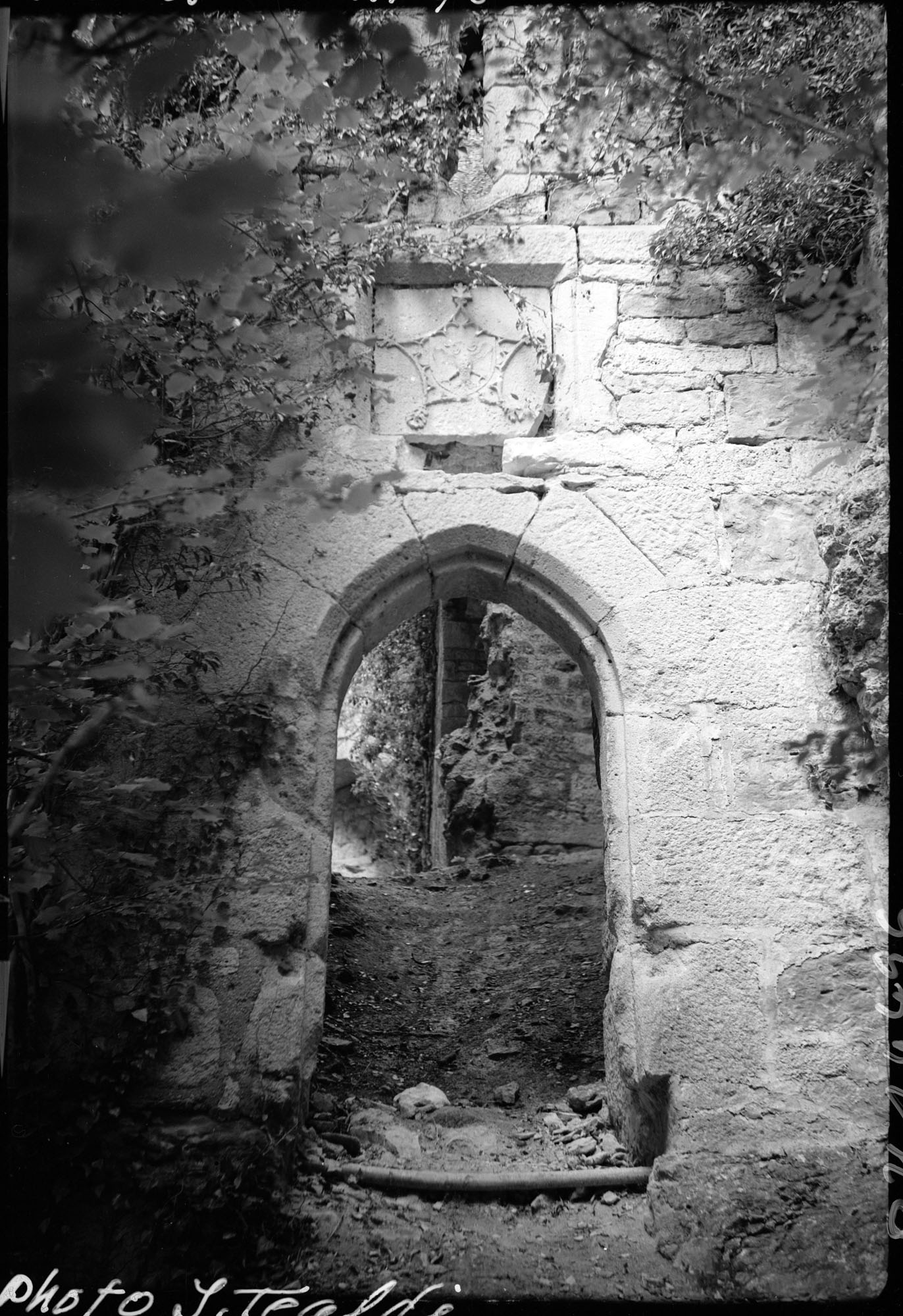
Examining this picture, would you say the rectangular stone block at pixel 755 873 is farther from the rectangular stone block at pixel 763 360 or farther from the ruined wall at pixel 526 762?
the ruined wall at pixel 526 762

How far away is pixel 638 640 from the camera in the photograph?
9.86 feet

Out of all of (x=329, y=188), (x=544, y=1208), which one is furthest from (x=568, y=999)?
(x=329, y=188)

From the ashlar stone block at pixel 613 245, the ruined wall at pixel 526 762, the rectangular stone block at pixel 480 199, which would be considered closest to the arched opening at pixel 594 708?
the ashlar stone block at pixel 613 245

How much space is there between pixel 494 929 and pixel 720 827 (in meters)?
2.89

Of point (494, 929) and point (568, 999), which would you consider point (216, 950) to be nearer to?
point (568, 999)

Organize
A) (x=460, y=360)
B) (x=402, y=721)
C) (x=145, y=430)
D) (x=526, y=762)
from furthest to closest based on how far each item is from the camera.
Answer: (x=402, y=721) → (x=526, y=762) → (x=460, y=360) → (x=145, y=430)

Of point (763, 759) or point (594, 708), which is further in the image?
point (594, 708)

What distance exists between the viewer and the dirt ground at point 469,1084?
8.07ft

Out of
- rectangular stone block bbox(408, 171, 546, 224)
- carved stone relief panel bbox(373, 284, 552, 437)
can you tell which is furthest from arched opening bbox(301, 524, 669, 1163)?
rectangular stone block bbox(408, 171, 546, 224)

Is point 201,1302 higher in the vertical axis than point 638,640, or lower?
lower

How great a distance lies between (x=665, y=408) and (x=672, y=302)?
40cm

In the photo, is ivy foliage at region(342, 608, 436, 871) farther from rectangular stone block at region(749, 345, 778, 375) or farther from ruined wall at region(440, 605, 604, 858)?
rectangular stone block at region(749, 345, 778, 375)

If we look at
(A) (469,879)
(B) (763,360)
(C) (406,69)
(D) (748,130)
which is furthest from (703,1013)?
(A) (469,879)

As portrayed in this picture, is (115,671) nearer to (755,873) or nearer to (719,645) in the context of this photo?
(719,645)
